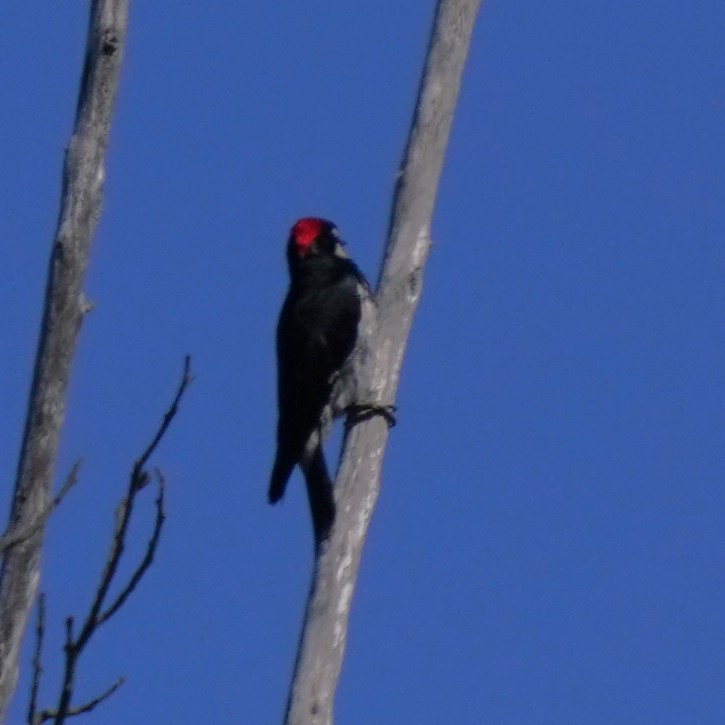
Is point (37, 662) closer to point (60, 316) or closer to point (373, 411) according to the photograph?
point (60, 316)

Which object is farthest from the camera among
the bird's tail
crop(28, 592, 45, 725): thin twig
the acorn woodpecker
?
the acorn woodpecker

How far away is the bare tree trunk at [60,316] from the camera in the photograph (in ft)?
8.94

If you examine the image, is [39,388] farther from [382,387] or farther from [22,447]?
[382,387]

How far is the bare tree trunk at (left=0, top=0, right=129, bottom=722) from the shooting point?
2725 mm

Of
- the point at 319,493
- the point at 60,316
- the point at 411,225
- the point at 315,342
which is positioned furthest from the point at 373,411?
the point at 315,342

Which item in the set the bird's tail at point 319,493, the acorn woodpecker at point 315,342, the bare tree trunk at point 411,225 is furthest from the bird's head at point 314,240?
the bare tree trunk at point 411,225

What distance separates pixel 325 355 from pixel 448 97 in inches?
84.8

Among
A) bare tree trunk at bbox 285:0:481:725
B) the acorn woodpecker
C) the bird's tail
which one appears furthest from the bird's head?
bare tree trunk at bbox 285:0:481:725

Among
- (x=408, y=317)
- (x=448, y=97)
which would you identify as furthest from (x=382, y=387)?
(x=448, y=97)

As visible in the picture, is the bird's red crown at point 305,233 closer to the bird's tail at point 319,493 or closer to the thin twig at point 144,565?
the bird's tail at point 319,493

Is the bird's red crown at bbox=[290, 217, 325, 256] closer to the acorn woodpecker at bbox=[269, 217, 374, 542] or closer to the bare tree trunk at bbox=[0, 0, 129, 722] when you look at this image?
the acorn woodpecker at bbox=[269, 217, 374, 542]

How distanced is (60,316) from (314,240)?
446 centimetres

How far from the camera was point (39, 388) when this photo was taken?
9.47ft

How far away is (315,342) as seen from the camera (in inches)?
268
